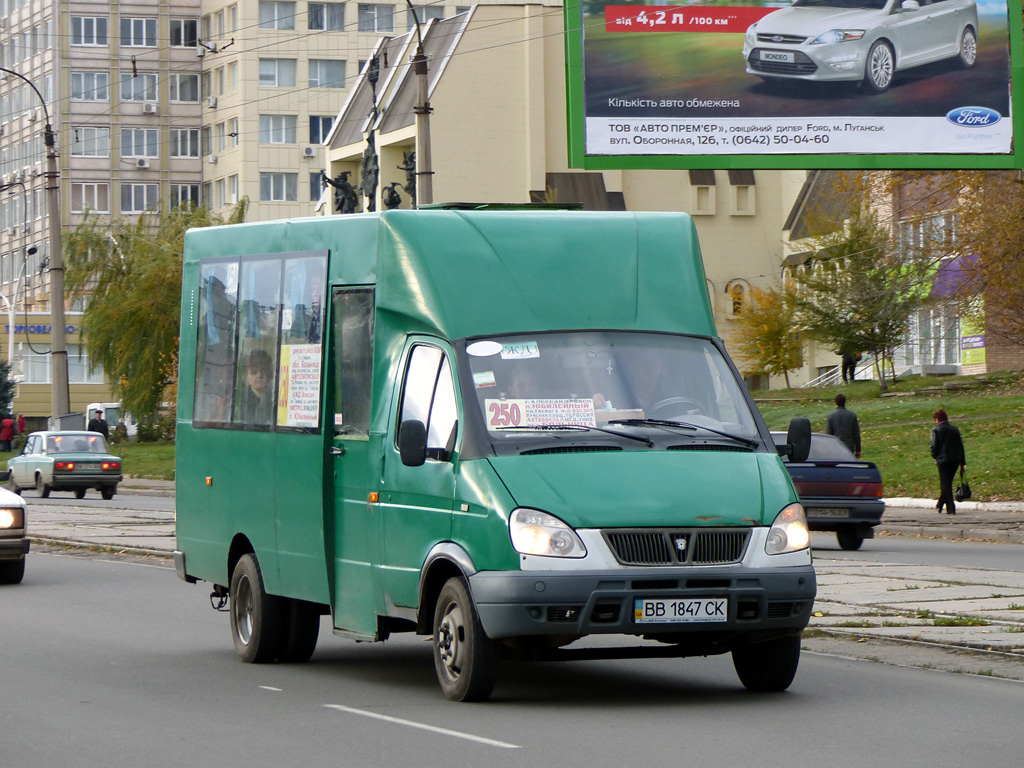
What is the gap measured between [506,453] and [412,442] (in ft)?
1.79

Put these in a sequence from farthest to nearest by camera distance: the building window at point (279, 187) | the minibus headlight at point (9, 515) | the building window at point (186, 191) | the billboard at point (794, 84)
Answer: the building window at point (186, 191) < the building window at point (279, 187) < the billboard at point (794, 84) < the minibus headlight at point (9, 515)

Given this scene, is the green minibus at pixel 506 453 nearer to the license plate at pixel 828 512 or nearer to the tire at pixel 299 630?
the tire at pixel 299 630

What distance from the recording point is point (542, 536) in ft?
30.6

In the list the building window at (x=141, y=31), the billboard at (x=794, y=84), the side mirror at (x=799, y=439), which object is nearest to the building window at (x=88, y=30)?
the building window at (x=141, y=31)

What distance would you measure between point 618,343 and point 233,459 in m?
3.47

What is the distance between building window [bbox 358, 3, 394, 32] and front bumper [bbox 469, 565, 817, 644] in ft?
316

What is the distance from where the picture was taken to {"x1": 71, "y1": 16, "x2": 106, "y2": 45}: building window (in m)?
103

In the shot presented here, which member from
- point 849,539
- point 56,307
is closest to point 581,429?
point 849,539

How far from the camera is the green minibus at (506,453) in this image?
369 inches

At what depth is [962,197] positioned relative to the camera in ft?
112

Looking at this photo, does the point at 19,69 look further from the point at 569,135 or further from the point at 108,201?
the point at 569,135

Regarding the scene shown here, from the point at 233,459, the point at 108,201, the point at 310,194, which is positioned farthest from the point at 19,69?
the point at 233,459

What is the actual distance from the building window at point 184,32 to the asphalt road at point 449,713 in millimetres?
95104

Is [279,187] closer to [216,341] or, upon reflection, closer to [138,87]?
[138,87]
